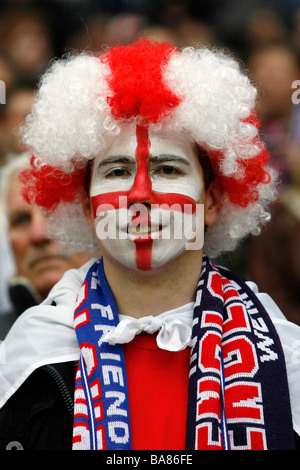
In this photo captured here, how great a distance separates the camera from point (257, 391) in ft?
7.04

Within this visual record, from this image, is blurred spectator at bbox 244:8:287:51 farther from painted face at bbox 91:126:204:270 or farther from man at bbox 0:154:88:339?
painted face at bbox 91:126:204:270

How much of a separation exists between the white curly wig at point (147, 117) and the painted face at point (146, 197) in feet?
0.21

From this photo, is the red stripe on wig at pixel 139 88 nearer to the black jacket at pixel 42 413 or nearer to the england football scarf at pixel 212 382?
the england football scarf at pixel 212 382

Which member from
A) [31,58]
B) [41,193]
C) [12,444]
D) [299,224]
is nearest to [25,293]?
[41,193]

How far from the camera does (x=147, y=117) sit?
2234mm

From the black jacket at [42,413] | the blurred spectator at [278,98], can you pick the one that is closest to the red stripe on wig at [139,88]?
the black jacket at [42,413]

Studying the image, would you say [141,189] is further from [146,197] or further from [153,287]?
[153,287]

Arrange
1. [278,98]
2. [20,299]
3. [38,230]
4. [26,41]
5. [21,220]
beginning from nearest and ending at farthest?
[20,299], [38,230], [21,220], [278,98], [26,41]

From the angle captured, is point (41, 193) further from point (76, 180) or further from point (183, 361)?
point (183, 361)

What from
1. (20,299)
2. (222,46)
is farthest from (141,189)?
(222,46)

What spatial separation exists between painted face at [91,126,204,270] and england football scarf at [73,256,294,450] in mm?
230

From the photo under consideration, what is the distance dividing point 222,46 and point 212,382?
3386mm

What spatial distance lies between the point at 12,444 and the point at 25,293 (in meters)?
1.38

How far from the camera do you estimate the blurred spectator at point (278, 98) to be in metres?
3.97
